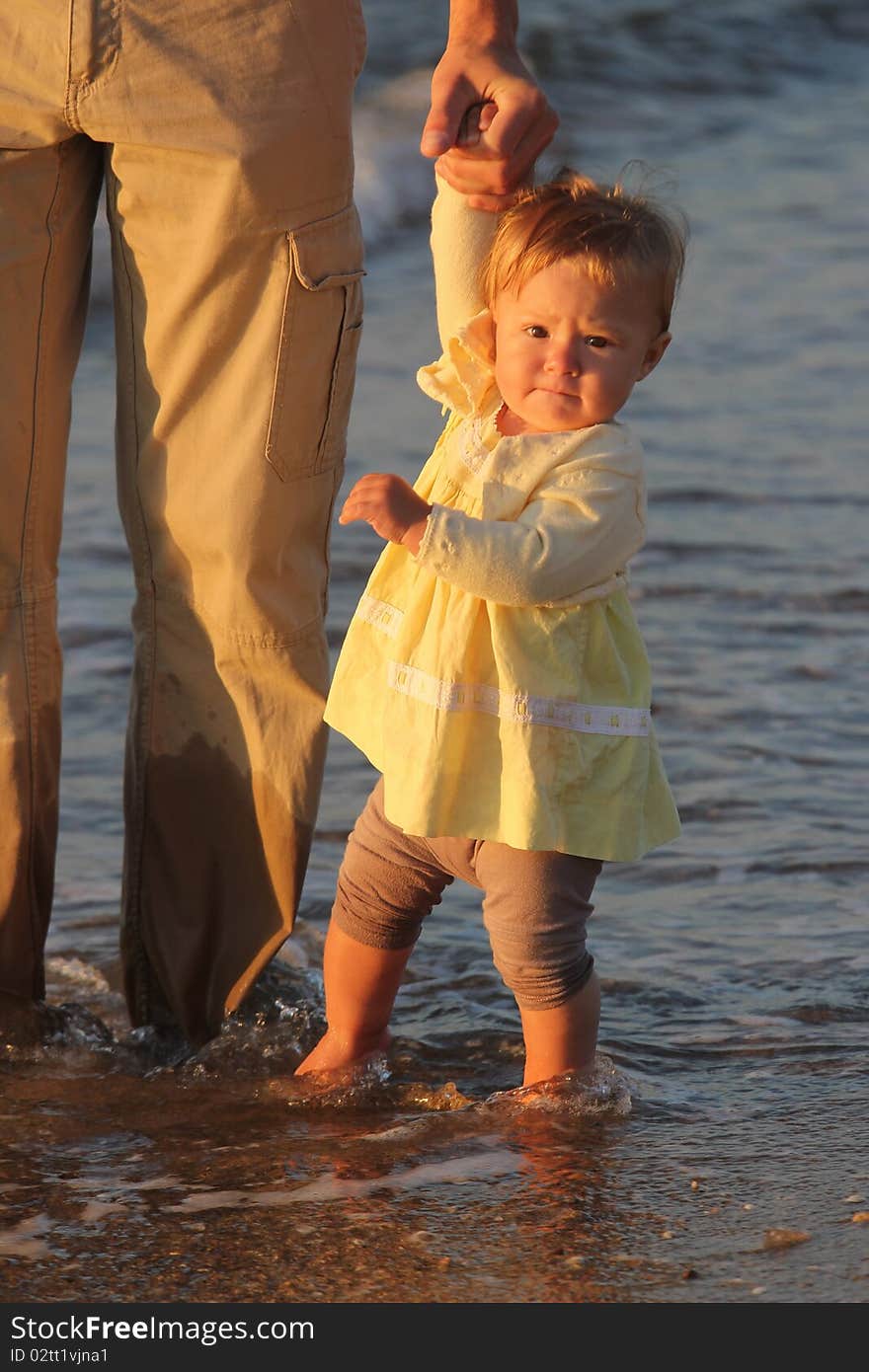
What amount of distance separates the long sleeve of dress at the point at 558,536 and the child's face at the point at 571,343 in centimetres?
6

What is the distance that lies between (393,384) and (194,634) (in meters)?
4.14

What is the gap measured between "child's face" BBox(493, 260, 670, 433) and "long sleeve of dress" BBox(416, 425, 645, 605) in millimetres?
55

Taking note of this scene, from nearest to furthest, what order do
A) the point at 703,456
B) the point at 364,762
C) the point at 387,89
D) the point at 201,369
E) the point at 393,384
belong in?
the point at 201,369 → the point at 364,762 → the point at 703,456 → the point at 393,384 → the point at 387,89

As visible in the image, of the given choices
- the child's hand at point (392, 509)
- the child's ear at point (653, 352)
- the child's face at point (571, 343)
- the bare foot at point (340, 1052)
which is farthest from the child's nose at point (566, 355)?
the bare foot at point (340, 1052)

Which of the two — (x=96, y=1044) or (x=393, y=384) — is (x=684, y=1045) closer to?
(x=96, y=1044)

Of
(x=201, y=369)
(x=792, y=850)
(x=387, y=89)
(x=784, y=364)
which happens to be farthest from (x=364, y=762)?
(x=387, y=89)

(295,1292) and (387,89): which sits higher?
(387,89)

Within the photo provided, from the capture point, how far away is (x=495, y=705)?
2654mm

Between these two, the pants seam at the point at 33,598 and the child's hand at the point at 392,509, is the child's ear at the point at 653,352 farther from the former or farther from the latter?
the pants seam at the point at 33,598

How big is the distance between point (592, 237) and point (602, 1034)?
1.31 metres

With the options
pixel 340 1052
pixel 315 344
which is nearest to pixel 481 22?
pixel 315 344

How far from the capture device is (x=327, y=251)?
112 inches

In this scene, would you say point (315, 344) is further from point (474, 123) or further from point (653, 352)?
point (653, 352)

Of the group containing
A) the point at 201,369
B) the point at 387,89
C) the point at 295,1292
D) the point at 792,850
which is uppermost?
the point at 387,89
